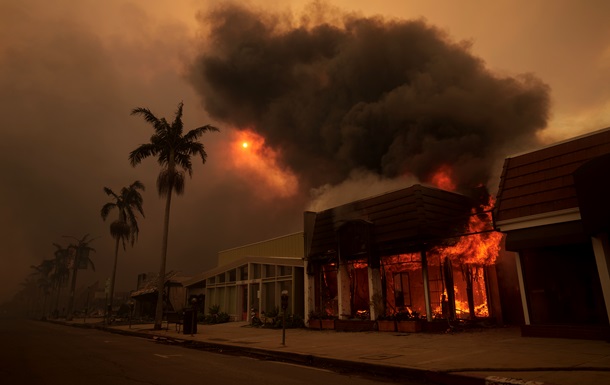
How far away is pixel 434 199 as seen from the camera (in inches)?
634

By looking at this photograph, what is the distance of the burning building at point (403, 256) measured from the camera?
15.8 metres

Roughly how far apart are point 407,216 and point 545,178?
5.11 metres

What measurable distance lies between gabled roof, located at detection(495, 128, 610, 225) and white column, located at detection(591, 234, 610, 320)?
978mm

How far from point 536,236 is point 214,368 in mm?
9772

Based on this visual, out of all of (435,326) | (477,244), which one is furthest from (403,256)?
(435,326)

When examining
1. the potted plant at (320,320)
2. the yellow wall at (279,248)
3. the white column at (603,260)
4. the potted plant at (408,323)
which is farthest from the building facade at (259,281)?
the white column at (603,260)

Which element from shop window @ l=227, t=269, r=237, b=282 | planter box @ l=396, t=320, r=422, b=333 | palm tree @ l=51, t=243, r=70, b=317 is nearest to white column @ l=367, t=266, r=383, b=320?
planter box @ l=396, t=320, r=422, b=333

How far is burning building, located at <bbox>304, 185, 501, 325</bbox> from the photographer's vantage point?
15781 mm

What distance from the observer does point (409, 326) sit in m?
14.8

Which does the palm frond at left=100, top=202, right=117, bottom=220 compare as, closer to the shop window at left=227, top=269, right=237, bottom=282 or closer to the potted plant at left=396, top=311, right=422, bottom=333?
the shop window at left=227, top=269, right=237, bottom=282

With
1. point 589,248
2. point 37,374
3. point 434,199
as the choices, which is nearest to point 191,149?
point 434,199

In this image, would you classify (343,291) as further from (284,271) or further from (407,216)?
(284,271)

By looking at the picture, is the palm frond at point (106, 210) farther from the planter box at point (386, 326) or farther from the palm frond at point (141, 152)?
the planter box at point (386, 326)

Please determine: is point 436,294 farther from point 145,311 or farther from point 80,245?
point 80,245
